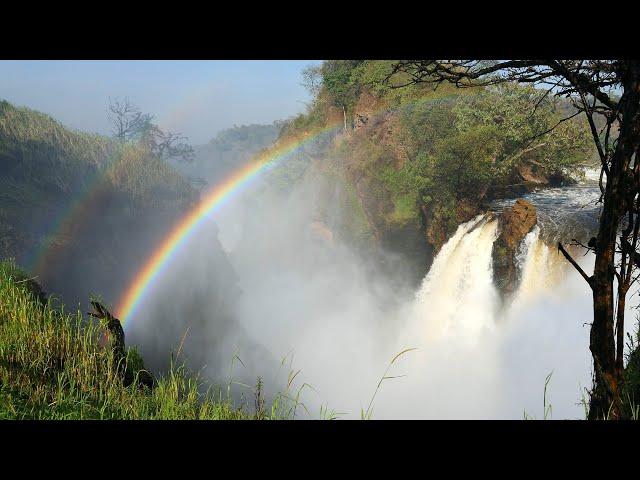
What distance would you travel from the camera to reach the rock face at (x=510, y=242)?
1806 cm

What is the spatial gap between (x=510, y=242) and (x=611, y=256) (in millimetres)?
15990

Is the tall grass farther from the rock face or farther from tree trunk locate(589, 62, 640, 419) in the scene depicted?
the rock face

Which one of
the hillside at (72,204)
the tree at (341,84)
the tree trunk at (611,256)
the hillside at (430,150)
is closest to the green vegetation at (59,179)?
the hillside at (72,204)

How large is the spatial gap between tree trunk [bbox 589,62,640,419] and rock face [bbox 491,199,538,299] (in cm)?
1537

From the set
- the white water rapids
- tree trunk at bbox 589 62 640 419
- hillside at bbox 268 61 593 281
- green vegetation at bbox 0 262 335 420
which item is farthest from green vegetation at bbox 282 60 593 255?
green vegetation at bbox 0 262 335 420

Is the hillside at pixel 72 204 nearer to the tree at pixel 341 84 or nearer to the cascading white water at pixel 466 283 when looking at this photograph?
the cascading white water at pixel 466 283

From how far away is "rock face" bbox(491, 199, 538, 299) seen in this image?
18.1m

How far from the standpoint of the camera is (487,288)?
20125 millimetres

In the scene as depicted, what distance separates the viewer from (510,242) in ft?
60.7

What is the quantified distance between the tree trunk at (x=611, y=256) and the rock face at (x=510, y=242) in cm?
1537

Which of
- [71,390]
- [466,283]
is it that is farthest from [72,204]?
[71,390]
